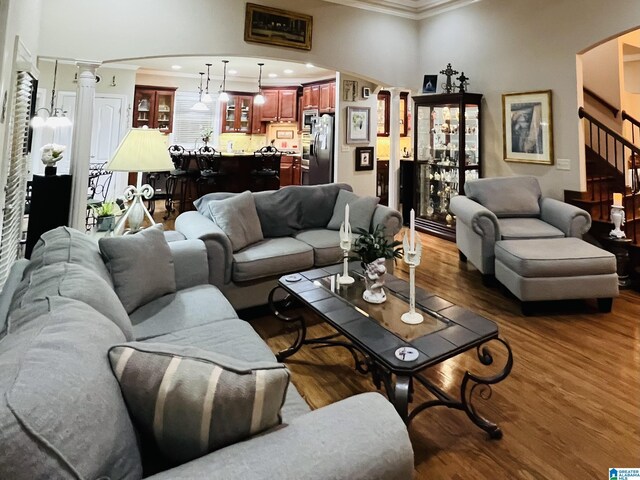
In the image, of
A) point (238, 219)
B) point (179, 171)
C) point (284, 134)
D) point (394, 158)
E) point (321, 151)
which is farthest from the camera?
point (284, 134)

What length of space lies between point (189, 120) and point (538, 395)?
9.85 metres

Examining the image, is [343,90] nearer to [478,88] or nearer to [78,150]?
[478,88]

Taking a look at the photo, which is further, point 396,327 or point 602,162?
point 602,162

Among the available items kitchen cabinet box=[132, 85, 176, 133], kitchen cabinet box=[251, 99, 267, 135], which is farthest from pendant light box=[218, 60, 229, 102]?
kitchen cabinet box=[132, 85, 176, 133]

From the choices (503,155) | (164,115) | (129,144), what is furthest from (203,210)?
(164,115)

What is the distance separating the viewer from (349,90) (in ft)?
22.7

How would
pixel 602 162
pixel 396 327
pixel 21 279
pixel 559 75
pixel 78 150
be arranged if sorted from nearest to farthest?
pixel 21 279
pixel 396 327
pixel 78 150
pixel 559 75
pixel 602 162

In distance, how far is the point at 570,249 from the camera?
330 cm

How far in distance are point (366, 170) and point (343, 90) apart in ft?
4.83

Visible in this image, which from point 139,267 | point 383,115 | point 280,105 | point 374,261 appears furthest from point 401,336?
point 280,105

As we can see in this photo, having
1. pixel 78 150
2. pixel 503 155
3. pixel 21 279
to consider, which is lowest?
pixel 21 279

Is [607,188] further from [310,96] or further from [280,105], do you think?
[280,105]
